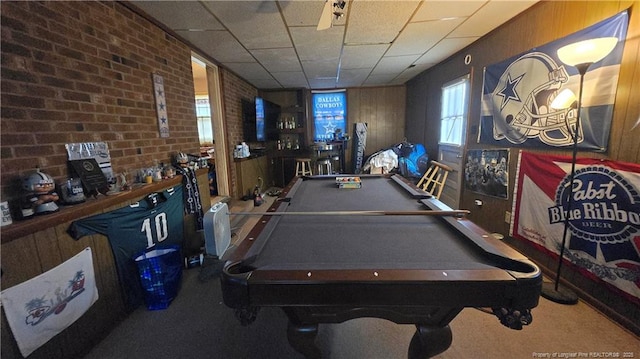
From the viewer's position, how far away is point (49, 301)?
131 cm

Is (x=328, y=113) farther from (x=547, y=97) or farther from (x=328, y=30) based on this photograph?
(x=547, y=97)

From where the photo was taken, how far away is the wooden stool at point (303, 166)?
5.82m

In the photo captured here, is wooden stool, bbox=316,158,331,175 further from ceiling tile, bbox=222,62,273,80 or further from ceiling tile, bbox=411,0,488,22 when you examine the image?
ceiling tile, bbox=411,0,488,22

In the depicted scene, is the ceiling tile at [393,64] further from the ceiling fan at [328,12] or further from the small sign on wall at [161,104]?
the small sign on wall at [161,104]

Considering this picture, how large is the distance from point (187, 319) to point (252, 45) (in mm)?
3028

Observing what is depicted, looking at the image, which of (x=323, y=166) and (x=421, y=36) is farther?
(x=323, y=166)

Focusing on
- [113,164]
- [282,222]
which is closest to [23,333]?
[113,164]

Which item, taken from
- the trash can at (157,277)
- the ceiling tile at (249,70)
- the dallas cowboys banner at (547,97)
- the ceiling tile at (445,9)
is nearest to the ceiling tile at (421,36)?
the ceiling tile at (445,9)

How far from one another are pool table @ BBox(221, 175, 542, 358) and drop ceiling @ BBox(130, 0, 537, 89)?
1.91 metres

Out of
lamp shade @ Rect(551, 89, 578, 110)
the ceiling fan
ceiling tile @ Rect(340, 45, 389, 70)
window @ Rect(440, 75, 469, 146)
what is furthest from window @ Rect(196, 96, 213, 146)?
lamp shade @ Rect(551, 89, 578, 110)

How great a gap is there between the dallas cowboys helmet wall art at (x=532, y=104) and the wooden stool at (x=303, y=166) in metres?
3.86

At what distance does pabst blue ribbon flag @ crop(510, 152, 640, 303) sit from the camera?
155 centimetres

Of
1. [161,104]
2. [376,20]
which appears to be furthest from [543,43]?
[161,104]

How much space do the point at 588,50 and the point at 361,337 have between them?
2.30 m
